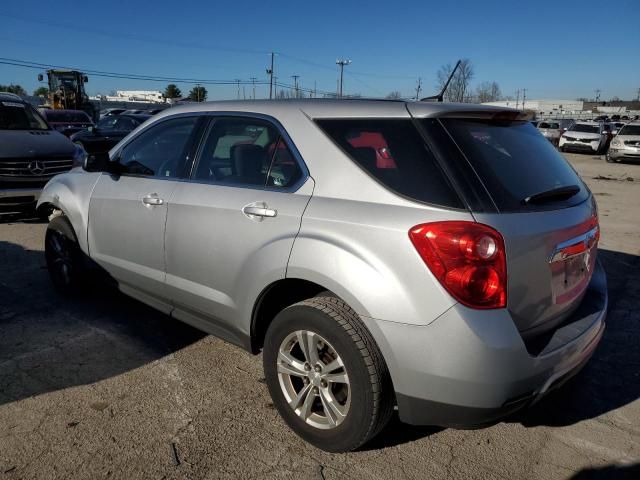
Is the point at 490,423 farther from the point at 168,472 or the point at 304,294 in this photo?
the point at 168,472

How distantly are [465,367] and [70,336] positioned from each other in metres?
3.09

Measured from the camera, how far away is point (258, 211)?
9.04 feet

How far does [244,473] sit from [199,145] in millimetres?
1999

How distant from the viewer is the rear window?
2303 millimetres

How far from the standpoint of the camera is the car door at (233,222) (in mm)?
2686

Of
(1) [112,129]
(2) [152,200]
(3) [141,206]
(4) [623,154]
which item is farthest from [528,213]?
(4) [623,154]

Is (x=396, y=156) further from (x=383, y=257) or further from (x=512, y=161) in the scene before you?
(x=512, y=161)

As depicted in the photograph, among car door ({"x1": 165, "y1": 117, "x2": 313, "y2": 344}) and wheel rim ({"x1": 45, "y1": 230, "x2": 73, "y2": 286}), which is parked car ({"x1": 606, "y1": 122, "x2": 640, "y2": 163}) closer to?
car door ({"x1": 165, "y1": 117, "x2": 313, "y2": 344})

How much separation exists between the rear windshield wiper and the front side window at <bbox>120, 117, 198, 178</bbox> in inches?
84.1

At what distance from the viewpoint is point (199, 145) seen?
11.0 feet

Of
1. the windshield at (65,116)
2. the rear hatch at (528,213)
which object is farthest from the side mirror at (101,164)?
the windshield at (65,116)

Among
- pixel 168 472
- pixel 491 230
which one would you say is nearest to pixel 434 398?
pixel 491 230

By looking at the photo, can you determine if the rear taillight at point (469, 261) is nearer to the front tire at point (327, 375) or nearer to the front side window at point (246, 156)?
the front tire at point (327, 375)

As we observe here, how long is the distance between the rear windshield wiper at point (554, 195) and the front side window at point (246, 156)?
114 cm
